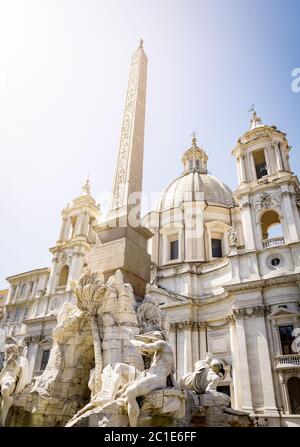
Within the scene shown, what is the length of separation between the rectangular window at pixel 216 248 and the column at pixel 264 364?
11.0 metres

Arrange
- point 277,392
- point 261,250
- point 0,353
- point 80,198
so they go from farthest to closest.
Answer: point 80,198
point 0,353
point 261,250
point 277,392

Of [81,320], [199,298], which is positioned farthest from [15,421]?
[199,298]

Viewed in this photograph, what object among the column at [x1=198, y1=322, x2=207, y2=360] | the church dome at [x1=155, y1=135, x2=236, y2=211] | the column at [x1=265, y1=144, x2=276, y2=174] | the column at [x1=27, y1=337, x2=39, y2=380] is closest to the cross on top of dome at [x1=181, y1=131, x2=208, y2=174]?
the church dome at [x1=155, y1=135, x2=236, y2=211]

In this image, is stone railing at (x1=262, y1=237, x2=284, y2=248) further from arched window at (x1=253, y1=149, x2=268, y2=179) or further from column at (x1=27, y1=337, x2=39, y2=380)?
column at (x1=27, y1=337, x2=39, y2=380)

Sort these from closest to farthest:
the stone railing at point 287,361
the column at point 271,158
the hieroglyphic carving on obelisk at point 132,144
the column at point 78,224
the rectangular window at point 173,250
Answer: the hieroglyphic carving on obelisk at point 132,144, the stone railing at point 287,361, the column at point 271,158, the column at point 78,224, the rectangular window at point 173,250

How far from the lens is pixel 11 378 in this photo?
25.0ft

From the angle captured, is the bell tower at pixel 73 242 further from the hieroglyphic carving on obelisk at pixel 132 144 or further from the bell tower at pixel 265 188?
the hieroglyphic carving on obelisk at pixel 132 144

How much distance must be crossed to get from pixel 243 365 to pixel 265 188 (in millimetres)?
12423

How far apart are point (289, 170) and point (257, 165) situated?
3.48 meters

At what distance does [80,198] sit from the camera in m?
34.2

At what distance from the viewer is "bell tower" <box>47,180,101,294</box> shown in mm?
30984

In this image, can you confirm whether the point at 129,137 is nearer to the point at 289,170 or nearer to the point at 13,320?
the point at 289,170

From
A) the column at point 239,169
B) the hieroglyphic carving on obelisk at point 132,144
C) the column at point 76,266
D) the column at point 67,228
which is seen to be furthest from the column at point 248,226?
the column at point 67,228

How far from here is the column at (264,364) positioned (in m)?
17.9
